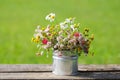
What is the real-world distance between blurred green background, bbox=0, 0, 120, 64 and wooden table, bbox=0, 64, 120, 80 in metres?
4.57

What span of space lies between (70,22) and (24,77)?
659 mm

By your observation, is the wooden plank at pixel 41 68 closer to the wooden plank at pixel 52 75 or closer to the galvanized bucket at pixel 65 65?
the wooden plank at pixel 52 75

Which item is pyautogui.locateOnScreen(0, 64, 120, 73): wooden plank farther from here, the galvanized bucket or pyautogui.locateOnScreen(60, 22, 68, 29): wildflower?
pyautogui.locateOnScreen(60, 22, 68, 29): wildflower

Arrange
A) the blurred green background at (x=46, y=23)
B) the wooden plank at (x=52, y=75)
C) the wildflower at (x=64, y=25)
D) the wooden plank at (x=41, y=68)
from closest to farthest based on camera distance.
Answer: the wooden plank at (x=52, y=75) < the wildflower at (x=64, y=25) < the wooden plank at (x=41, y=68) < the blurred green background at (x=46, y=23)

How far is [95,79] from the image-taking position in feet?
16.1

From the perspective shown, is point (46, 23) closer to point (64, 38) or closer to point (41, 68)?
point (41, 68)

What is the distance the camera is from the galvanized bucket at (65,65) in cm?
496

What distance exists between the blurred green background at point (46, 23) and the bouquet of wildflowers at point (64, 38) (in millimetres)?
4891

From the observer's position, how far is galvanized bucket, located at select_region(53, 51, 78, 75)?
16.3ft

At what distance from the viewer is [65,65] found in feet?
16.3

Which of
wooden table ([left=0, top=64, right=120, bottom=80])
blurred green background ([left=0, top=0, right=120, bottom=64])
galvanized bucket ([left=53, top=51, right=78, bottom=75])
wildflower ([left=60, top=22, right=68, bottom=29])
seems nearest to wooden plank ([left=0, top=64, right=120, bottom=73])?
wooden table ([left=0, top=64, right=120, bottom=80])

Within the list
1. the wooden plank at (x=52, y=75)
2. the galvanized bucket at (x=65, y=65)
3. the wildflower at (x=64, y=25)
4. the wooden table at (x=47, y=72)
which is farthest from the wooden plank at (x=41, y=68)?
the wildflower at (x=64, y=25)

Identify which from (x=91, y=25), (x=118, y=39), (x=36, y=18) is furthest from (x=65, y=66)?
(x=36, y=18)

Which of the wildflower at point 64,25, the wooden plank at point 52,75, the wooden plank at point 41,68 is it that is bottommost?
the wooden plank at point 52,75
